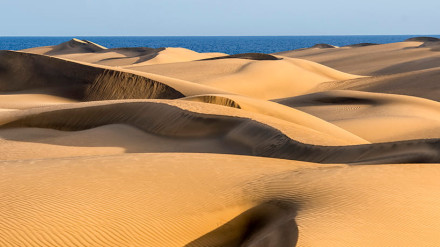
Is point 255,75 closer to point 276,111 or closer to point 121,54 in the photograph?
point 276,111

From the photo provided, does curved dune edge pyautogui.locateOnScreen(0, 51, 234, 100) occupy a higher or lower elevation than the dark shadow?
lower

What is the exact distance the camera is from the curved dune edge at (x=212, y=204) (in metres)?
4.10

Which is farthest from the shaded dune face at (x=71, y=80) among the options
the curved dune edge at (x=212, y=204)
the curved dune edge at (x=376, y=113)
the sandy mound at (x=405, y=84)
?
the curved dune edge at (x=212, y=204)

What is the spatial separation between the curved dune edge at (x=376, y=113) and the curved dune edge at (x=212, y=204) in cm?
607

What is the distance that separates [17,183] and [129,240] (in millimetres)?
1299

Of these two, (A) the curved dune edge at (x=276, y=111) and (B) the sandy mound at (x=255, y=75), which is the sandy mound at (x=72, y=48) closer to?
(B) the sandy mound at (x=255, y=75)

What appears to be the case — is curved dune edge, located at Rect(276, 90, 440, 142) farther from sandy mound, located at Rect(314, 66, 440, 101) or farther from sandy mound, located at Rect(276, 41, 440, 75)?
sandy mound, located at Rect(276, 41, 440, 75)

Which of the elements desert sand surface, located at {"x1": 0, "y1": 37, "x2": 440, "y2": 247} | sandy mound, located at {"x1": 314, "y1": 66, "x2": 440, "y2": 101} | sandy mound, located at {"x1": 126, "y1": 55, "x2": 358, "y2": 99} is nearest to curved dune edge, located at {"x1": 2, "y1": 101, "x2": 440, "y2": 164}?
desert sand surface, located at {"x1": 0, "y1": 37, "x2": 440, "y2": 247}

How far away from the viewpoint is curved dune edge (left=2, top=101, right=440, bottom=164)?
647 centimetres

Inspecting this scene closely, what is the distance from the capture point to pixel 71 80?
1586 cm

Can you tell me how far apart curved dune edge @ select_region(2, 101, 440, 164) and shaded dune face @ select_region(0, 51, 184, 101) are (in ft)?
13.8

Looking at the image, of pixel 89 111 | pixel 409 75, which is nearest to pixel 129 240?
pixel 89 111

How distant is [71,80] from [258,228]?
1221 cm

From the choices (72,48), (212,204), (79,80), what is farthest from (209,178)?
(72,48)
